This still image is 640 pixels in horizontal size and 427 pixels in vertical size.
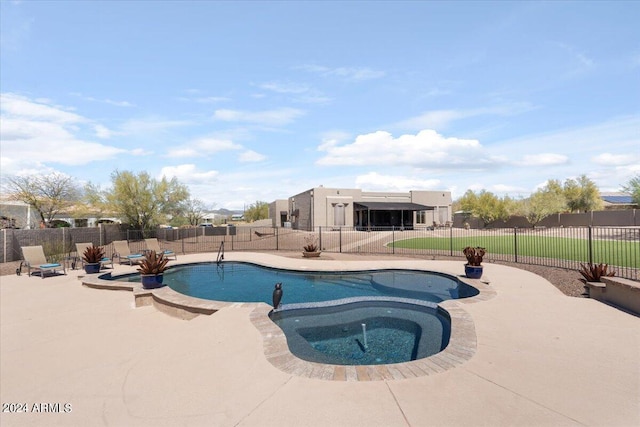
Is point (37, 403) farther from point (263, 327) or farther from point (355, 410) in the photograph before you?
point (355, 410)

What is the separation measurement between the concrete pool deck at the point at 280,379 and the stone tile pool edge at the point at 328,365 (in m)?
0.14

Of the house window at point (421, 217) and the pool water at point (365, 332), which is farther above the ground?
the house window at point (421, 217)

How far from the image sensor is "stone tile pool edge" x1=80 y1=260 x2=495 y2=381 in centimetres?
402

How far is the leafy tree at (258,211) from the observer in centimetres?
7131

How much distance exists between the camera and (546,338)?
513 centimetres

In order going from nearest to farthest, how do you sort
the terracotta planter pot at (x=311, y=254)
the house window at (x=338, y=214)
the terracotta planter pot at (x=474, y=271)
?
the terracotta planter pot at (x=474, y=271) < the terracotta planter pot at (x=311, y=254) < the house window at (x=338, y=214)

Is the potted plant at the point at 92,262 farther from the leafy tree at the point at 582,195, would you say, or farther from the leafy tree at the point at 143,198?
the leafy tree at the point at 582,195

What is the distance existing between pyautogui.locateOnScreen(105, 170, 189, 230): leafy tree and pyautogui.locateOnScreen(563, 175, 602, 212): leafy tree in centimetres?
5527

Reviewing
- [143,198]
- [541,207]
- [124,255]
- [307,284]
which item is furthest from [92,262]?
[541,207]

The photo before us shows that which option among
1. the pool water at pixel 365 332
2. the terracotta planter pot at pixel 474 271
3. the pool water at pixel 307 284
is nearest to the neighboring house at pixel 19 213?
the pool water at pixel 307 284

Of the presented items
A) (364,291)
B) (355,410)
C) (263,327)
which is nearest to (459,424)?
(355,410)

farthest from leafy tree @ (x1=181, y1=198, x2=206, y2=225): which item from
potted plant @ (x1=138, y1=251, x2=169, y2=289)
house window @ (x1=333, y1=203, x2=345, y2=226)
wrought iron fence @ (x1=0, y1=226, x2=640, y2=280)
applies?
potted plant @ (x1=138, y1=251, x2=169, y2=289)

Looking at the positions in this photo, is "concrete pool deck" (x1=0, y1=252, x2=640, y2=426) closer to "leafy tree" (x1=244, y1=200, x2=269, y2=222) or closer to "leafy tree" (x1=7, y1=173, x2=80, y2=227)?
"leafy tree" (x1=7, y1=173, x2=80, y2=227)

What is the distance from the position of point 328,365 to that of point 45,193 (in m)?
30.6
